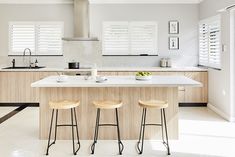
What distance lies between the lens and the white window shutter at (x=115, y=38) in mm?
7105

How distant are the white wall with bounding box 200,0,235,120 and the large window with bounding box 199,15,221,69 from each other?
189 mm

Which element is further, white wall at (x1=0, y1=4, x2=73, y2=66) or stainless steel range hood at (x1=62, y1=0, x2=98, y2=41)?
white wall at (x1=0, y1=4, x2=73, y2=66)

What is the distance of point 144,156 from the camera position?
3.44 m

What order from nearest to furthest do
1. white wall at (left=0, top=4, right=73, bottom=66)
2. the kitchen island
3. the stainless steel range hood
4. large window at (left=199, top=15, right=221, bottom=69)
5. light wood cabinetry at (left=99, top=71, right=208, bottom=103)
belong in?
the kitchen island
large window at (left=199, top=15, right=221, bottom=69)
light wood cabinetry at (left=99, top=71, right=208, bottom=103)
the stainless steel range hood
white wall at (left=0, top=4, right=73, bottom=66)

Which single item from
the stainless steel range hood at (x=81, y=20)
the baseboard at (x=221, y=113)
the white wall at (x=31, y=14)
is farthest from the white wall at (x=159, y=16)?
the baseboard at (x=221, y=113)

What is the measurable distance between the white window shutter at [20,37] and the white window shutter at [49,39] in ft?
0.65

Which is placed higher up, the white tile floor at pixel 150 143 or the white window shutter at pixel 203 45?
the white window shutter at pixel 203 45

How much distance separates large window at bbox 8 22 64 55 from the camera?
279 inches

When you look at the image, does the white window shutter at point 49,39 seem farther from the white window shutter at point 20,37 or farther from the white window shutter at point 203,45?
the white window shutter at point 203,45

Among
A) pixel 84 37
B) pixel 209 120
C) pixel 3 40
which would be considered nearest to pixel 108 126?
pixel 209 120

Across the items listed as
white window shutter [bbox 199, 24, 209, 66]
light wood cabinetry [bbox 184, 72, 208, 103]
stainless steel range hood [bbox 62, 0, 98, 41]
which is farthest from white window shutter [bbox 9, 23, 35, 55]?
white window shutter [bbox 199, 24, 209, 66]

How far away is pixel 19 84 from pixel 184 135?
4.32 metres

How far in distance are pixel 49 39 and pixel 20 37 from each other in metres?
0.79

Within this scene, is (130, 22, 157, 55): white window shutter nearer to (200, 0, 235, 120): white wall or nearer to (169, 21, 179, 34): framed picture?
(169, 21, 179, 34): framed picture
